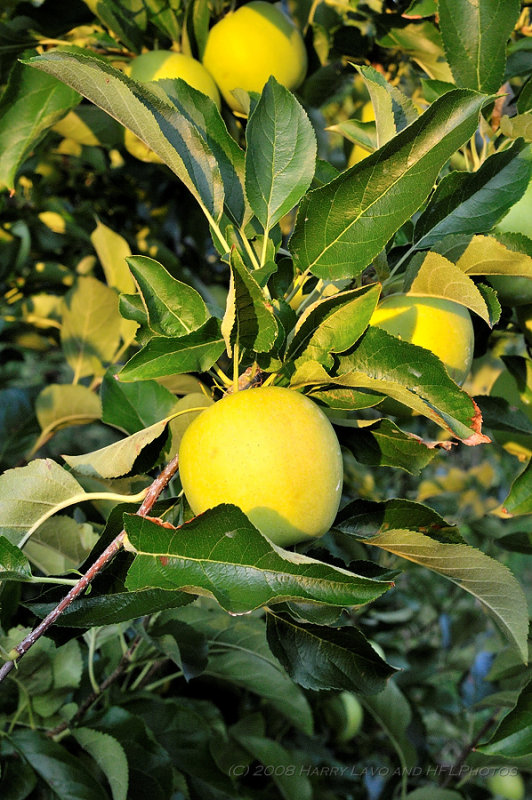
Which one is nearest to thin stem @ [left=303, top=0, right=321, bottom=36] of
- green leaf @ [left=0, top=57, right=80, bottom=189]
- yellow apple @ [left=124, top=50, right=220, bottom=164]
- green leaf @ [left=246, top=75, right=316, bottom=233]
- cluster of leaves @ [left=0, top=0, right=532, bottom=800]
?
cluster of leaves @ [left=0, top=0, right=532, bottom=800]

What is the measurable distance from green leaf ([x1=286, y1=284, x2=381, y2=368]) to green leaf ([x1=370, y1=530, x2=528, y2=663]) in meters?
0.17

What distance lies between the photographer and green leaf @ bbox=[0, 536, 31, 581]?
1.81 ft

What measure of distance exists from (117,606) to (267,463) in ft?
0.55

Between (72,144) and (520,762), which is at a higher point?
(72,144)

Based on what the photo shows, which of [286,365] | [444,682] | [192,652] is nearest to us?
[286,365]

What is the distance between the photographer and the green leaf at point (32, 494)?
2.05 feet

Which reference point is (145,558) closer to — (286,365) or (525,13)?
(286,365)

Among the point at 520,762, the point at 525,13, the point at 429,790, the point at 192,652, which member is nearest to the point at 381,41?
the point at 525,13

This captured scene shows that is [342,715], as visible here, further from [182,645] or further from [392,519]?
[392,519]

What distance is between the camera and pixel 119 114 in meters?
0.57

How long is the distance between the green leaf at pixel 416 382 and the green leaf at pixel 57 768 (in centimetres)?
62

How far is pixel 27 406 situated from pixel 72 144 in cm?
54

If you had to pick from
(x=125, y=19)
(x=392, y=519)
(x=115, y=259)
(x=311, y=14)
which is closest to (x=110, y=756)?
(x=392, y=519)

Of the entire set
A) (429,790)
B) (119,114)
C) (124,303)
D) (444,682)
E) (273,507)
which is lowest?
(444,682)
